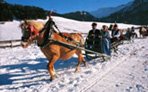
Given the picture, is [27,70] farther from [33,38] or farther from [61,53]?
[33,38]

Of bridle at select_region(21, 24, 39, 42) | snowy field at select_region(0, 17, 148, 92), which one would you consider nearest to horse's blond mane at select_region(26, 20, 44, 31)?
bridle at select_region(21, 24, 39, 42)

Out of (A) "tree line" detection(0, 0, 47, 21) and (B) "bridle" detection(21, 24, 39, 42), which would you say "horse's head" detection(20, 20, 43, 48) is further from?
(A) "tree line" detection(0, 0, 47, 21)

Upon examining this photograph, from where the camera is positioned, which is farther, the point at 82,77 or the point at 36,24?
the point at 82,77

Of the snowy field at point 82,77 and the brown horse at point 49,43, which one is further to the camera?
the brown horse at point 49,43

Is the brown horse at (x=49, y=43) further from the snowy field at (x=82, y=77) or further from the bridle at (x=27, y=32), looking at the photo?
the snowy field at (x=82, y=77)

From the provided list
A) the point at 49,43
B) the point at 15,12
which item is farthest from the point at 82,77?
the point at 15,12

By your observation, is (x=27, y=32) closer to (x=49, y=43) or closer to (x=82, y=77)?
(x=49, y=43)

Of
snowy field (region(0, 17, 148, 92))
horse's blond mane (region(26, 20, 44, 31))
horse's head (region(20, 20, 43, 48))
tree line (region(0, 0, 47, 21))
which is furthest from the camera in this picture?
tree line (region(0, 0, 47, 21))

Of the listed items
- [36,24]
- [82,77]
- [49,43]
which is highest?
[36,24]

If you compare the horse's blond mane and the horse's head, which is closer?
the horse's head

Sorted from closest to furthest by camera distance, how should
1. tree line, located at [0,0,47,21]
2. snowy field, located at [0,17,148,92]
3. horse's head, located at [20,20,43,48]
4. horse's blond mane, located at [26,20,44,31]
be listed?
snowy field, located at [0,17,148,92]
horse's head, located at [20,20,43,48]
horse's blond mane, located at [26,20,44,31]
tree line, located at [0,0,47,21]

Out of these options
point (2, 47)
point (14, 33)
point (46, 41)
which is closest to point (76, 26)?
point (14, 33)

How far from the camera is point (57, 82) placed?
10.9 meters

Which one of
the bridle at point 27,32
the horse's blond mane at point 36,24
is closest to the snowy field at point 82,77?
the bridle at point 27,32
